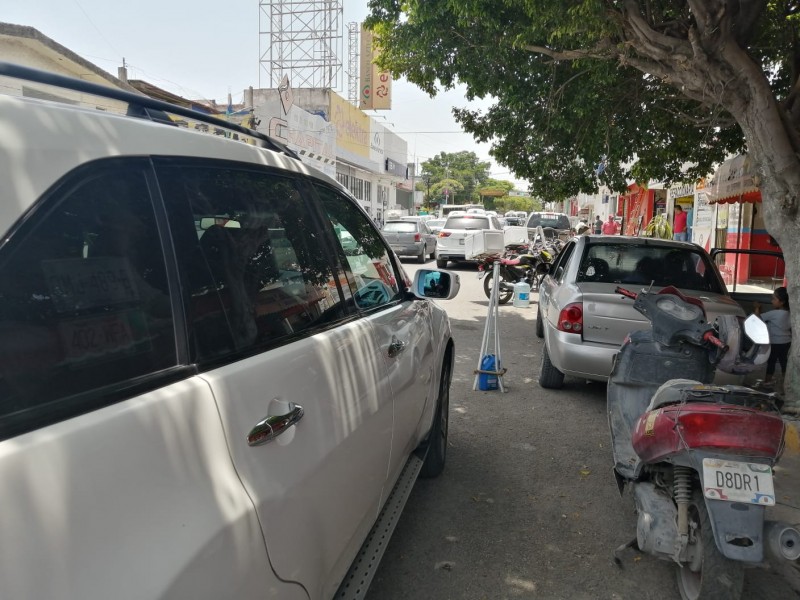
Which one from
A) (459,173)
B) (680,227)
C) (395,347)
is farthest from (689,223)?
(459,173)

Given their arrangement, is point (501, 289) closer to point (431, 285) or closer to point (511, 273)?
point (511, 273)

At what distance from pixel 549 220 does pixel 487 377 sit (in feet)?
88.8

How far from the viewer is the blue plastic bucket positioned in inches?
253

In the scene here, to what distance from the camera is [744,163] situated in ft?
28.2

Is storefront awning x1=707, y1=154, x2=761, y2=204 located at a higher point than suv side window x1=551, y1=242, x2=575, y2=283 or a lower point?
higher

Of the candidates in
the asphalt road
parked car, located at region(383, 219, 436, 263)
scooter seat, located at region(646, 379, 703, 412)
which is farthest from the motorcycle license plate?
parked car, located at region(383, 219, 436, 263)

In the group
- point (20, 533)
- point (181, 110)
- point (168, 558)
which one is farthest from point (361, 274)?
point (20, 533)

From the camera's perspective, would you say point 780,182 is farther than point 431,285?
Yes

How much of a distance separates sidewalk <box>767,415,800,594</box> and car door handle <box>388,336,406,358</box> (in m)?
1.74

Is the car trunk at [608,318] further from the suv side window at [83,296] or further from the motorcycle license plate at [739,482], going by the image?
the suv side window at [83,296]

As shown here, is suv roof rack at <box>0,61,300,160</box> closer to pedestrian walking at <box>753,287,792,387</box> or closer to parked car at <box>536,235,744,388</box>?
parked car at <box>536,235,744,388</box>

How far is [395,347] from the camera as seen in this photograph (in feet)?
9.23

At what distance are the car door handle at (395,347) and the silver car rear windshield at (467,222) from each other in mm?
16914

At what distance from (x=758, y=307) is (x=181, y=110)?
19.7 feet
